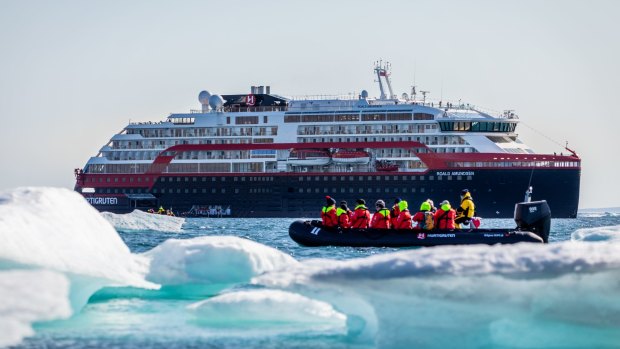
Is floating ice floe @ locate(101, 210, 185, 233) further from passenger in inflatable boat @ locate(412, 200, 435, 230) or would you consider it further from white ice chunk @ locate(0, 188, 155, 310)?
white ice chunk @ locate(0, 188, 155, 310)

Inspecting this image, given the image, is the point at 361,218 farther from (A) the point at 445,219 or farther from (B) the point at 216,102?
(B) the point at 216,102

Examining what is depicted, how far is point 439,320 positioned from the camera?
13531mm

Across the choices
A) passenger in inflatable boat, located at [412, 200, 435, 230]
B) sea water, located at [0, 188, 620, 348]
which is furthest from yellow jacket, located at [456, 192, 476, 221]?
sea water, located at [0, 188, 620, 348]

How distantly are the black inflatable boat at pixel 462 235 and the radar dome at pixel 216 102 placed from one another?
2036 inches

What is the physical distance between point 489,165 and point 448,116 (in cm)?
531

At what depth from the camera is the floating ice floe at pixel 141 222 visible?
44.7 meters

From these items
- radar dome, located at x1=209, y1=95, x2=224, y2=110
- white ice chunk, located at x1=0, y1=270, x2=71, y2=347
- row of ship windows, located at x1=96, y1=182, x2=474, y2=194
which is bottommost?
row of ship windows, located at x1=96, y1=182, x2=474, y2=194

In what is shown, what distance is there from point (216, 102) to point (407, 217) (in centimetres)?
5328

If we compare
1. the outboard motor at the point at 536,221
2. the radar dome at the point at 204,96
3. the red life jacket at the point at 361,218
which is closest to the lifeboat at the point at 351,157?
the radar dome at the point at 204,96

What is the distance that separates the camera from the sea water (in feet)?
43.4

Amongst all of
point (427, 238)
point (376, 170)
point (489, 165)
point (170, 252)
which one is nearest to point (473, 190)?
point (489, 165)

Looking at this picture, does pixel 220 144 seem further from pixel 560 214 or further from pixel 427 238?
pixel 427 238

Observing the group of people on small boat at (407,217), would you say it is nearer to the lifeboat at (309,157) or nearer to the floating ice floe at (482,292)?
the floating ice floe at (482,292)

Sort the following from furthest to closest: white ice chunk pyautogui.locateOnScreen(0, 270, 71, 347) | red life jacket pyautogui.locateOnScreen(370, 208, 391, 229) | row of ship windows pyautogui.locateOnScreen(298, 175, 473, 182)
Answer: row of ship windows pyautogui.locateOnScreen(298, 175, 473, 182) → red life jacket pyautogui.locateOnScreen(370, 208, 391, 229) → white ice chunk pyautogui.locateOnScreen(0, 270, 71, 347)
